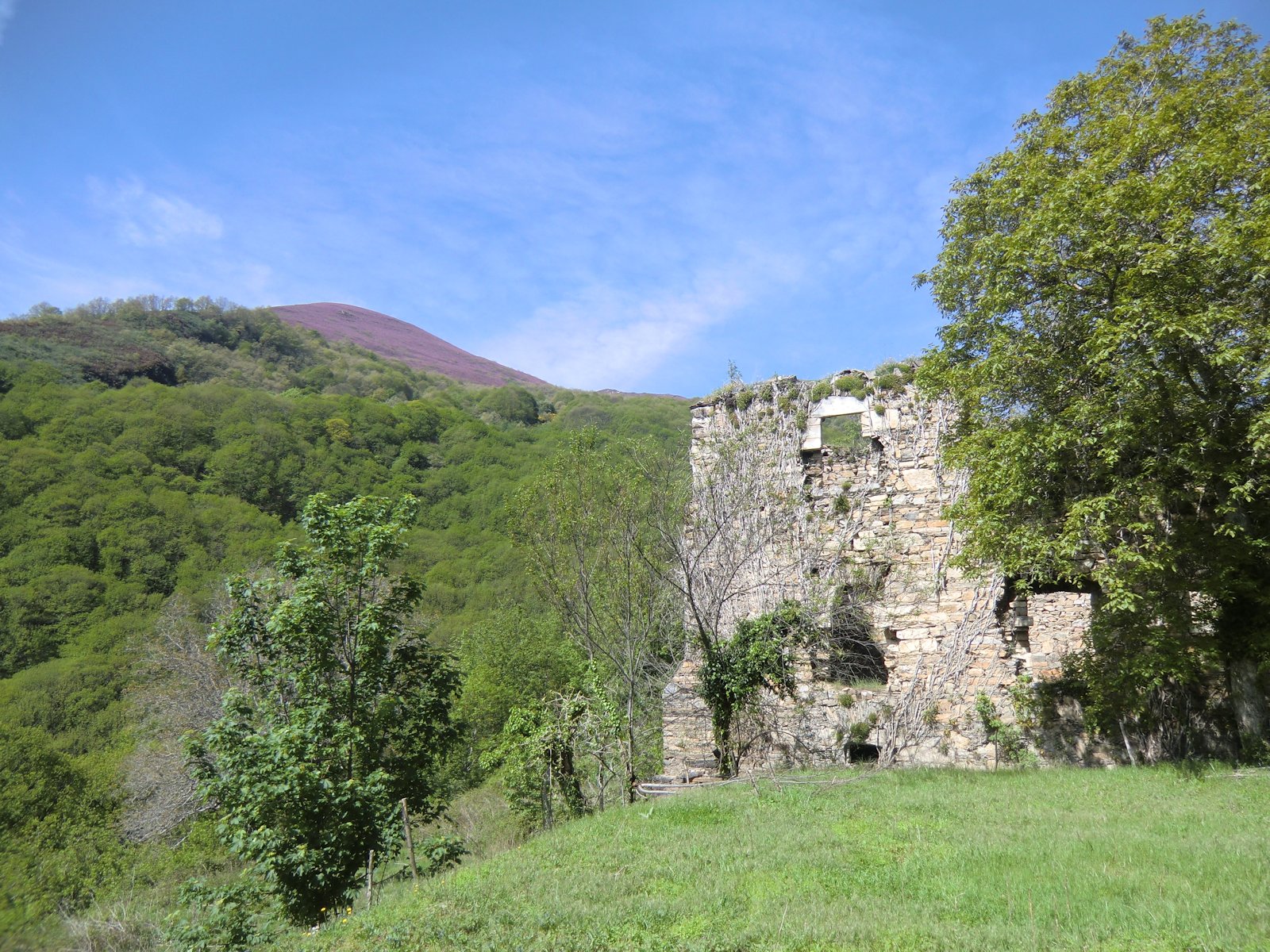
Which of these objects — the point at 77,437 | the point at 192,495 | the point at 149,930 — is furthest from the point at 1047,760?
the point at 77,437

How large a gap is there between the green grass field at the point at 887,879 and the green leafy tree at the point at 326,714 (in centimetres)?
157

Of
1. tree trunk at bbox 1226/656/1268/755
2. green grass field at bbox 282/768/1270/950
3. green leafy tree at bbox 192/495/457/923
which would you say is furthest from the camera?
tree trunk at bbox 1226/656/1268/755

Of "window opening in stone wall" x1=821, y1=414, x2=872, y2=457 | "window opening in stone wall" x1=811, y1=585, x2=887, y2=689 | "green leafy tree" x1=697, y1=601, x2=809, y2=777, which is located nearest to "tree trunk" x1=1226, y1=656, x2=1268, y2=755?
"window opening in stone wall" x1=811, y1=585, x2=887, y2=689

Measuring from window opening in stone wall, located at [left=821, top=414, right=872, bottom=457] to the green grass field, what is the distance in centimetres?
708

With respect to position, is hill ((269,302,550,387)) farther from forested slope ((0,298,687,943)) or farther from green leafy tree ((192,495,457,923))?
green leafy tree ((192,495,457,923))

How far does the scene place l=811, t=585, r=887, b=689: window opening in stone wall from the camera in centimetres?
1356

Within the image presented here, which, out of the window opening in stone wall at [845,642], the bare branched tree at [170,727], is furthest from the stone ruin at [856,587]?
the bare branched tree at [170,727]

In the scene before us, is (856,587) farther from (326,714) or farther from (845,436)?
(326,714)

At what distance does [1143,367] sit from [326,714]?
32.8 ft

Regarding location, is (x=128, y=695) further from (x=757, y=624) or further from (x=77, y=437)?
(x=757, y=624)

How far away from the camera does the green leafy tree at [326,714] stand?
26.8 ft

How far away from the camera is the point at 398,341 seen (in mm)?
92312

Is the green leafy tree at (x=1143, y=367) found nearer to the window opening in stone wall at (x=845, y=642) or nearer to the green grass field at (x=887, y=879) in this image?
the green grass field at (x=887, y=879)

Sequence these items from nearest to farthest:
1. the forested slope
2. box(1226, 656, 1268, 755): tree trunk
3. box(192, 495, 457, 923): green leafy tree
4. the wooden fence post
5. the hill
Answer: the wooden fence post < box(192, 495, 457, 923): green leafy tree < box(1226, 656, 1268, 755): tree trunk < the forested slope < the hill
